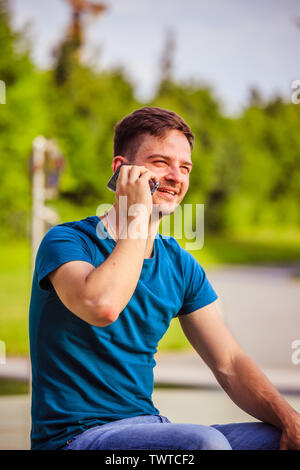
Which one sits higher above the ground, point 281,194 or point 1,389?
point 281,194

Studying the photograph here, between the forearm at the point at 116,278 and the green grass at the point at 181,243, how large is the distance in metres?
6.44

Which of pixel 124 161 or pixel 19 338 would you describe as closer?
pixel 124 161

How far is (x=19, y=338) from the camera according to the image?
10914 mm

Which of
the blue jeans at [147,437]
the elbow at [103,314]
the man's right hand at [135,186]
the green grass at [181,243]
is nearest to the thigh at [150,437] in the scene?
the blue jeans at [147,437]

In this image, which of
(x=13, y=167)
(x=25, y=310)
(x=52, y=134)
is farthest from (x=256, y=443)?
(x=52, y=134)

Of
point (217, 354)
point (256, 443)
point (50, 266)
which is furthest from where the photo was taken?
point (217, 354)

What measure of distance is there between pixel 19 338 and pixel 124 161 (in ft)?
29.9

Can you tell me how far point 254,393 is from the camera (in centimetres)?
205

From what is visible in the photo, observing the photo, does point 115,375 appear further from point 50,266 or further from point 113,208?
point 113,208

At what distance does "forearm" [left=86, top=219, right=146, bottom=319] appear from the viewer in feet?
5.57

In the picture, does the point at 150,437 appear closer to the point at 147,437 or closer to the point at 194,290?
the point at 147,437

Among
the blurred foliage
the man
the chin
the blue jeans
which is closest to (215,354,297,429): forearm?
the man

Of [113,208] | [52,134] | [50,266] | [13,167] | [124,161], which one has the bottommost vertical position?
[50,266]

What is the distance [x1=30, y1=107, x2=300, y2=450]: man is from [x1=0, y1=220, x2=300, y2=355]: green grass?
20.0 ft
